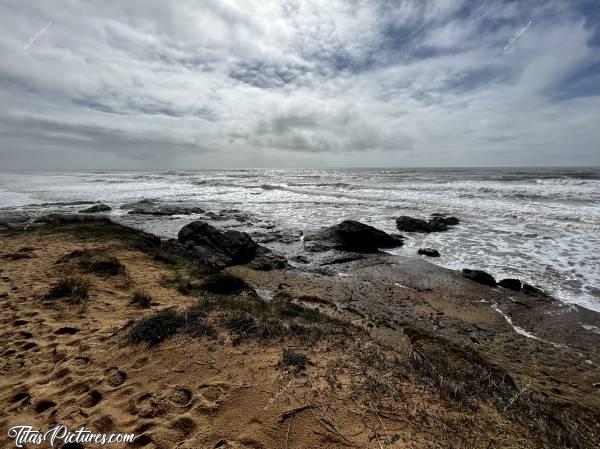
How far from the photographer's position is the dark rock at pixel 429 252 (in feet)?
39.6

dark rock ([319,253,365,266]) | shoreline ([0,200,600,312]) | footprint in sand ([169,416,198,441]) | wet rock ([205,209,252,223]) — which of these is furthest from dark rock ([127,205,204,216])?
footprint in sand ([169,416,198,441])

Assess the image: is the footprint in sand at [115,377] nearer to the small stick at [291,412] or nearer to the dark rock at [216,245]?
the small stick at [291,412]

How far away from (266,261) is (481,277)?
7227 millimetres

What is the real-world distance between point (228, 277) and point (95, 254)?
424 cm

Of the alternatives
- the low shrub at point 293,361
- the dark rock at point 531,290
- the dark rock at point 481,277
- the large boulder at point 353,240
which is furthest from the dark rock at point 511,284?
the low shrub at point 293,361

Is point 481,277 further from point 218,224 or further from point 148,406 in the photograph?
point 218,224

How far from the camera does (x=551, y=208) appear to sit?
21.0m

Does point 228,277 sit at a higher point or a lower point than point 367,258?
higher

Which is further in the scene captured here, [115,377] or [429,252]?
[429,252]

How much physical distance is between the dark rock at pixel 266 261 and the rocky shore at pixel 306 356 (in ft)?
2.41

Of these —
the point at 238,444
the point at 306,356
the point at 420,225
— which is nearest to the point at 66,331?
the point at 238,444

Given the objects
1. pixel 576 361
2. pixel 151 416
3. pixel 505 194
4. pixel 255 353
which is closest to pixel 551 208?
pixel 505 194

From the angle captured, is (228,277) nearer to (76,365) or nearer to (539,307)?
(76,365)

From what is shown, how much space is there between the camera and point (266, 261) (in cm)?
1114
